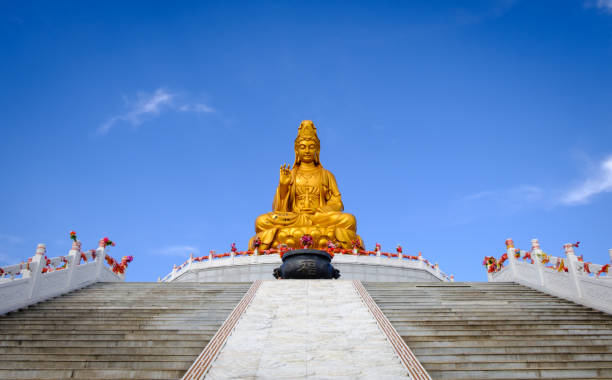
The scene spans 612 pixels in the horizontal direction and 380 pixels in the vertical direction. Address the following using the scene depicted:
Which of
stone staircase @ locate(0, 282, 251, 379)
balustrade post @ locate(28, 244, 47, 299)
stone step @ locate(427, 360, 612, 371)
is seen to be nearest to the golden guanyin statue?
stone staircase @ locate(0, 282, 251, 379)

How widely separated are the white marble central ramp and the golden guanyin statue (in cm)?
863

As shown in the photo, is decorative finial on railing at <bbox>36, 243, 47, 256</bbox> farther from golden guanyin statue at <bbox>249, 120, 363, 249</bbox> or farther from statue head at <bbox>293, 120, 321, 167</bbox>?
statue head at <bbox>293, 120, 321, 167</bbox>

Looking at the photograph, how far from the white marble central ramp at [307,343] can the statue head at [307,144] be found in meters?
12.4

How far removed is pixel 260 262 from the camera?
15711 mm

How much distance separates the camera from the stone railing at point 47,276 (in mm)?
7980

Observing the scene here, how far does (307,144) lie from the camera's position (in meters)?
20.1

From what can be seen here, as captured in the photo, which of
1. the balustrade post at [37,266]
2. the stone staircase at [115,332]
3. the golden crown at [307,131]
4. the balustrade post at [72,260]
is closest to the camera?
the stone staircase at [115,332]

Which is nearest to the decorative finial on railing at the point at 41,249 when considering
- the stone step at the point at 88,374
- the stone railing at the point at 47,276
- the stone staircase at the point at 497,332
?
the stone railing at the point at 47,276

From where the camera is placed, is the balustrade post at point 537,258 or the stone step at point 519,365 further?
the balustrade post at point 537,258

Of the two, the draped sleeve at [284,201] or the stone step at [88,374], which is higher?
the draped sleeve at [284,201]

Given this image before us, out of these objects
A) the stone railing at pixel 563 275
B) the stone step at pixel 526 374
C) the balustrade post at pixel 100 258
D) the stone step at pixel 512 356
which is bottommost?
the stone step at pixel 526 374

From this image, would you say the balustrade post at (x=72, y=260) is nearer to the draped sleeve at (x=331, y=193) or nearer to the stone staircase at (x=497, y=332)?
the stone staircase at (x=497, y=332)

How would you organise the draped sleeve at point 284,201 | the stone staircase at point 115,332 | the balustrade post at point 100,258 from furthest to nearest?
the draped sleeve at point 284,201
the balustrade post at point 100,258
the stone staircase at point 115,332

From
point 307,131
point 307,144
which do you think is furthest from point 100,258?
point 307,131
